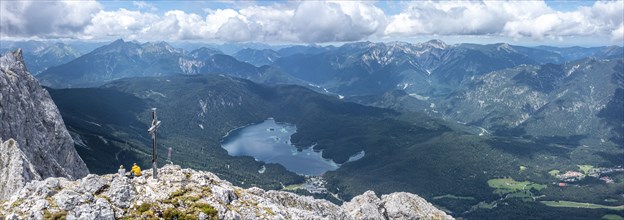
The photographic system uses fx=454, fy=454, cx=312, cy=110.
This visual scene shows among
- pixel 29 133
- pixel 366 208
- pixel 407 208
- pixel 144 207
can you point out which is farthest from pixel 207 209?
pixel 29 133

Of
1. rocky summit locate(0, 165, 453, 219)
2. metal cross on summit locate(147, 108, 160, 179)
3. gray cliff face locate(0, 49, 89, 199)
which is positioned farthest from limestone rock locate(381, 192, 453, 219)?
gray cliff face locate(0, 49, 89, 199)

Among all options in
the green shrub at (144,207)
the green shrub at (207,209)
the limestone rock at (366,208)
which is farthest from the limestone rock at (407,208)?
the green shrub at (144,207)

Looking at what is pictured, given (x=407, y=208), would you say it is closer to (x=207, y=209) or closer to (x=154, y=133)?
(x=207, y=209)

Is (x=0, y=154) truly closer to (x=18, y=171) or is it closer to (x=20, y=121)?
(x=18, y=171)

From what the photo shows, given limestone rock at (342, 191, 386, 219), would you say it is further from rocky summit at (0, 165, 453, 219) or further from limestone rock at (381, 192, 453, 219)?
rocky summit at (0, 165, 453, 219)

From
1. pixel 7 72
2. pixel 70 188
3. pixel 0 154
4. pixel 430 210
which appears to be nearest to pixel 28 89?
pixel 7 72

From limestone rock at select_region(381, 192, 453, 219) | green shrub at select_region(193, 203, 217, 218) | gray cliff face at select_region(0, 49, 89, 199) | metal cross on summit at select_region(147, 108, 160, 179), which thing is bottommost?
limestone rock at select_region(381, 192, 453, 219)

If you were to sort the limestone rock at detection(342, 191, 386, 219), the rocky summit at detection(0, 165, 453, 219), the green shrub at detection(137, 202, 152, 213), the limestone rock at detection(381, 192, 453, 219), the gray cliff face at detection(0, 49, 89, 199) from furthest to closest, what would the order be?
the limestone rock at detection(381, 192, 453, 219) → the gray cliff face at detection(0, 49, 89, 199) → the limestone rock at detection(342, 191, 386, 219) → the green shrub at detection(137, 202, 152, 213) → the rocky summit at detection(0, 165, 453, 219)

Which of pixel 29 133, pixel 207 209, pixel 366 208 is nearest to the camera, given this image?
pixel 207 209

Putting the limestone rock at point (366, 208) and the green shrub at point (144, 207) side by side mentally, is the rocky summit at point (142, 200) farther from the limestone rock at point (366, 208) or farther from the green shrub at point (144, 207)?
the limestone rock at point (366, 208)
